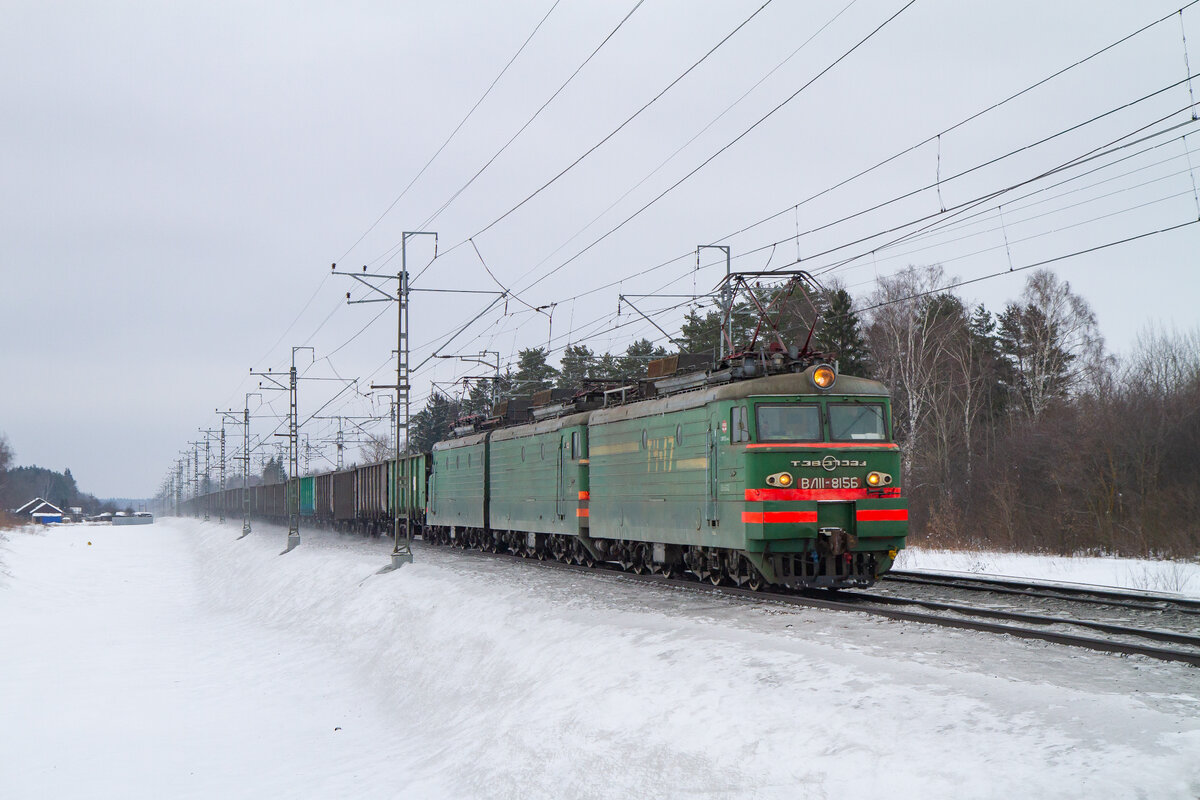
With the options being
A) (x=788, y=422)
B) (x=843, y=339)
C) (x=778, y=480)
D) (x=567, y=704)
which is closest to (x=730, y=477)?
(x=778, y=480)

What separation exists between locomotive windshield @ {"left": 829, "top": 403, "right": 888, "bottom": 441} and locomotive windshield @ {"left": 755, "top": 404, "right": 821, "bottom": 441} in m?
0.29

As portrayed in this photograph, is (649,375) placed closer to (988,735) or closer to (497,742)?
(497,742)

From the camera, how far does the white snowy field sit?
765 centimetres

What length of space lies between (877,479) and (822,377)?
1801 mm

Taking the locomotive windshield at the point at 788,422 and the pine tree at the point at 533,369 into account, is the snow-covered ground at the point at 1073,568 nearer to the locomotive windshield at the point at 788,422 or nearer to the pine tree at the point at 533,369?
the locomotive windshield at the point at 788,422

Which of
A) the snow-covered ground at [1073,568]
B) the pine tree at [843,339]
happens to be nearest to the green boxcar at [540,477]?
the snow-covered ground at [1073,568]

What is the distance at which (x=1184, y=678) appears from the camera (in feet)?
29.9

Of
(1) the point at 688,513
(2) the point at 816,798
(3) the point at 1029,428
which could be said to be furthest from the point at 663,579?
(3) the point at 1029,428

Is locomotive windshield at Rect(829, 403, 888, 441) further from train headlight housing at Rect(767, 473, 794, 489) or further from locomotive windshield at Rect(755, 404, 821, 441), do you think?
train headlight housing at Rect(767, 473, 794, 489)

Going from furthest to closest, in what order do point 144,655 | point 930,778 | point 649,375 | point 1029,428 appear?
1. point 1029,428
2. point 144,655
3. point 649,375
4. point 930,778

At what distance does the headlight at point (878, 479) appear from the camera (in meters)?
16.5

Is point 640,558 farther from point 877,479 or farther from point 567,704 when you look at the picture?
point 567,704

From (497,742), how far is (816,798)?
5356 mm

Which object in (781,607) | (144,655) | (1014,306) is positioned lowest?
(144,655)
